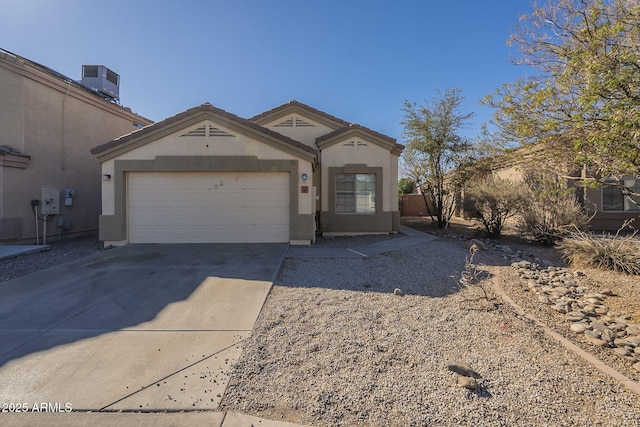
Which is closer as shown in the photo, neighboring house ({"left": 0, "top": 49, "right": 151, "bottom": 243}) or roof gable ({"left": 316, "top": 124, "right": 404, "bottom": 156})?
neighboring house ({"left": 0, "top": 49, "right": 151, "bottom": 243})

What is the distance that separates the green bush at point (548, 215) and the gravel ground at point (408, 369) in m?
6.74

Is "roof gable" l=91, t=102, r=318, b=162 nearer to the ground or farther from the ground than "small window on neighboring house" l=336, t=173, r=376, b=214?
farther from the ground

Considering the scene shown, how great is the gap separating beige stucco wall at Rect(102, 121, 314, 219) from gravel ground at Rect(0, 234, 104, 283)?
57.8 inches

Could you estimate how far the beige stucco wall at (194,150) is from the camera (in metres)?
9.79

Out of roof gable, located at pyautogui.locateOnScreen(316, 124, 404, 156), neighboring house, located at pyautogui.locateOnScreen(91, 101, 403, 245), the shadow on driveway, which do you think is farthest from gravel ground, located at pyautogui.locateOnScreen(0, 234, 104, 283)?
roof gable, located at pyautogui.locateOnScreen(316, 124, 404, 156)

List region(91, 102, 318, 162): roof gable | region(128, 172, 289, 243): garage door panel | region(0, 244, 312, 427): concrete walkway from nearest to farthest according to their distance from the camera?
1. region(0, 244, 312, 427): concrete walkway
2. region(91, 102, 318, 162): roof gable
3. region(128, 172, 289, 243): garage door panel

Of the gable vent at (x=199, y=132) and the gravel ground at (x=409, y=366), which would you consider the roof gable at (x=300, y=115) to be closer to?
the gable vent at (x=199, y=132)

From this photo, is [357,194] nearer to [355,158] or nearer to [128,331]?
[355,158]

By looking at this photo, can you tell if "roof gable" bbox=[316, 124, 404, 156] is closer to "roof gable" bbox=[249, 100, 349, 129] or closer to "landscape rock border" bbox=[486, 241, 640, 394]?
"roof gable" bbox=[249, 100, 349, 129]

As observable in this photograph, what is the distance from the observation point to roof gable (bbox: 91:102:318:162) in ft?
31.8

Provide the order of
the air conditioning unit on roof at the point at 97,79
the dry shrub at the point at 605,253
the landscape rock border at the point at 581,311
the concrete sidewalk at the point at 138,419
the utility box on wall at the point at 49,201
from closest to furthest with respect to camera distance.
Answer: the concrete sidewalk at the point at 138,419
the landscape rock border at the point at 581,311
the dry shrub at the point at 605,253
the utility box on wall at the point at 49,201
the air conditioning unit on roof at the point at 97,79

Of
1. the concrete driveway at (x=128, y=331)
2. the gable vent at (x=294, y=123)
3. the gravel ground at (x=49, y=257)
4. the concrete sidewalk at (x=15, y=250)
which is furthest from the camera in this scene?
the gable vent at (x=294, y=123)

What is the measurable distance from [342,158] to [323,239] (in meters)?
3.35

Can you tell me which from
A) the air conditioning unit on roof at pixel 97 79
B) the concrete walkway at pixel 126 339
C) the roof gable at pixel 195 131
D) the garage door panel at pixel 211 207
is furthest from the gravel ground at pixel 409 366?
the air conditioning unit on roof at pixel 97 79
